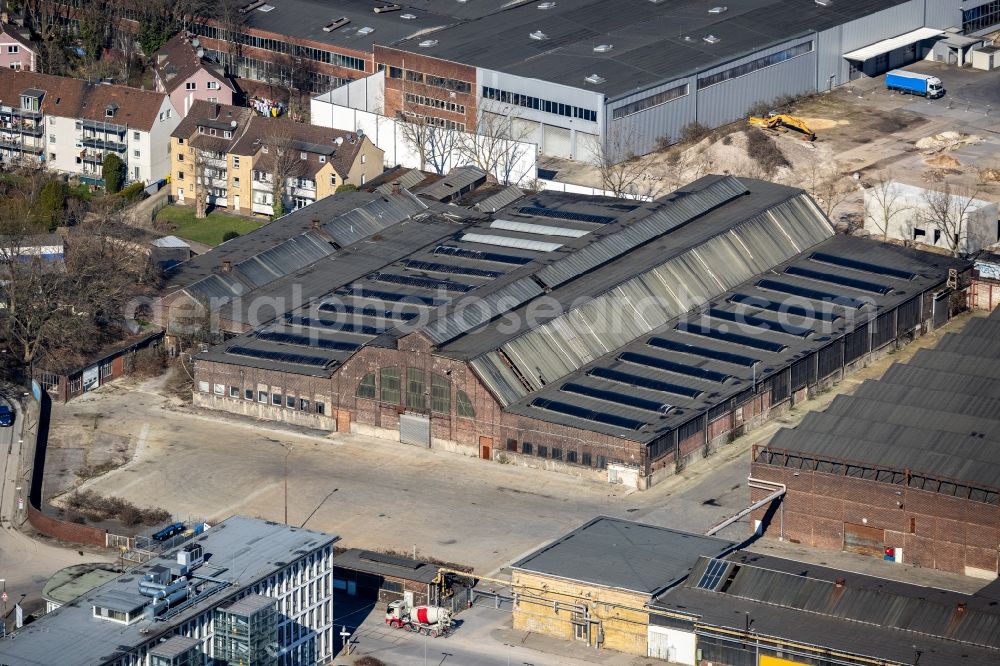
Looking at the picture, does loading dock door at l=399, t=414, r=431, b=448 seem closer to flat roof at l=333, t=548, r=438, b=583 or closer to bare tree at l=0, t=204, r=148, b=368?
flat roof at l=333, t=548, r=438, b=583

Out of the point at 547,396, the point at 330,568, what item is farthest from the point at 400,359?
the point at 330,568

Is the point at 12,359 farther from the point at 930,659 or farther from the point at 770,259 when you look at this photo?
the point at 930,659

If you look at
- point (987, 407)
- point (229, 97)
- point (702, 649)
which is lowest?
point (702, 649)

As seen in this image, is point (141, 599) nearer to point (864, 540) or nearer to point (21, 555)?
point (21, 555)

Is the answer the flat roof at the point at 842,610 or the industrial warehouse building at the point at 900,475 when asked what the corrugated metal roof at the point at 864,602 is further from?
the industrial warehouse building at the point at 900,475

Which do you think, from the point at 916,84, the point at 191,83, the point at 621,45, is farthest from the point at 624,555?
the point at 916,84

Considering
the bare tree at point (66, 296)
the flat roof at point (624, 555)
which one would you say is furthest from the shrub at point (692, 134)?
the flat roof at point (624, 555)

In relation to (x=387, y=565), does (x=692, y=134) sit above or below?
above

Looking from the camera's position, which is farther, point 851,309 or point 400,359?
point 851,309
